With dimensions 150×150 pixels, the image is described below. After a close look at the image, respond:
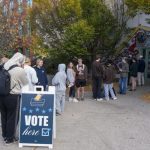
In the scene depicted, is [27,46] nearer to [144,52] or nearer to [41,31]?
[41,31]

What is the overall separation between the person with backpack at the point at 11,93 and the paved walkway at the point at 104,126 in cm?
34

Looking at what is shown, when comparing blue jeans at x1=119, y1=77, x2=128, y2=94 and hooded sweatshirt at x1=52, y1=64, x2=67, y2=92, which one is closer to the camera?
hooded sweatshirt at x1=52, y1=64, x2=67, y2=92

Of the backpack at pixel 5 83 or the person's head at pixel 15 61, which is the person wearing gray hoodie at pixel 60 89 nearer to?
the person's head at pixel 15 61

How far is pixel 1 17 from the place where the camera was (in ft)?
78.6

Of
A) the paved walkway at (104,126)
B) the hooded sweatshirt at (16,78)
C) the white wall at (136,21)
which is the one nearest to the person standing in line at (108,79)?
the paved walkway at (104,126)

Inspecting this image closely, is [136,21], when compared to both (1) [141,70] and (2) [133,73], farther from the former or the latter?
(2) [133,73]

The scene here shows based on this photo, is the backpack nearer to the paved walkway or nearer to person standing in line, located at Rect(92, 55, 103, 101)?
the paved walkway

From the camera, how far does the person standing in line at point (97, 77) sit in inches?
693

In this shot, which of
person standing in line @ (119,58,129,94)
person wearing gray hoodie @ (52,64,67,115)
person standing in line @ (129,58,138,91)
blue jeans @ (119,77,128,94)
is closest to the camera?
person wearing gray hoodie @ (52,64,67,115)

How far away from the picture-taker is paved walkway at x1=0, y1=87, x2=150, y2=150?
9469mm

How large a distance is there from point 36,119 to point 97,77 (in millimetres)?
8682

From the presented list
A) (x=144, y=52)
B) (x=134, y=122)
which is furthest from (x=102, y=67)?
(x=144, y=52)

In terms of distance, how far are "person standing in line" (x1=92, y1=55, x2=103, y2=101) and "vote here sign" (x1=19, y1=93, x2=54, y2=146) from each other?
8502 mm

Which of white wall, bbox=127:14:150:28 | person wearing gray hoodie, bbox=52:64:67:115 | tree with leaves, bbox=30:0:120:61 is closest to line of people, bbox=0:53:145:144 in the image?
person wearing gray hoodie, bbox=52:64:67:115
